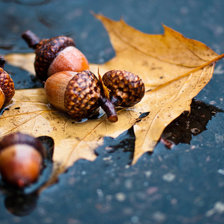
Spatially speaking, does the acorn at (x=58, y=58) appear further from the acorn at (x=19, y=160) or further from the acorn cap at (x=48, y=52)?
the acorn at (x=19, y=160)

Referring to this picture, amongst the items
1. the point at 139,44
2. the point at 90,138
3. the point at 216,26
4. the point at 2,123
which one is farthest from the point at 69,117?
the point at 216,26

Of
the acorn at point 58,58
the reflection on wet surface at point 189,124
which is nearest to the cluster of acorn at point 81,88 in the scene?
the acorn at point 58,58

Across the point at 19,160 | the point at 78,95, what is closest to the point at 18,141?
the point at 19,160

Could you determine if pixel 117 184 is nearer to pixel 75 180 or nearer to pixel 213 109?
pixel 75 180

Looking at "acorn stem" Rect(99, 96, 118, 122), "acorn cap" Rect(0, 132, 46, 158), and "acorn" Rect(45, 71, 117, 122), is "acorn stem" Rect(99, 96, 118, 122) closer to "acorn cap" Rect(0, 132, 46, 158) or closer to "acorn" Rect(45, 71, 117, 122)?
"acorn" Rect(45, 71, 117, 122)

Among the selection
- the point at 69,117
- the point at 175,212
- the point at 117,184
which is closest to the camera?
the point at 175,212

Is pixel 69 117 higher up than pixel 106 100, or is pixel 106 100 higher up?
pixel 106 100

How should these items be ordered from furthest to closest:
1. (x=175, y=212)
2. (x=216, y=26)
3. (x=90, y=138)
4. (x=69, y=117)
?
(x=216, y=26), (x=69, y=117), (x=90, y=138), (x=175, y=212)
